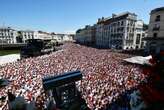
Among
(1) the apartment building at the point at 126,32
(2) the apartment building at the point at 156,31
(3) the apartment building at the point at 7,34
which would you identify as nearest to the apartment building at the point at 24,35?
(3) the apartment building at the point at 7,34

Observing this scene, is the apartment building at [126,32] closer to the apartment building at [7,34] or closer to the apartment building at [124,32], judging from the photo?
the apartment building at [124,32]

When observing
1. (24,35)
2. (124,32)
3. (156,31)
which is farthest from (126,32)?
(24,35)

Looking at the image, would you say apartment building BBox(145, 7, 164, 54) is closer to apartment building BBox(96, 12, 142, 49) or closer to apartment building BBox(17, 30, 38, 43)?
apartment building BBox(96, 12, 142, 49)

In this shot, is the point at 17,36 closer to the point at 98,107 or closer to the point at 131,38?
the point at 131,38

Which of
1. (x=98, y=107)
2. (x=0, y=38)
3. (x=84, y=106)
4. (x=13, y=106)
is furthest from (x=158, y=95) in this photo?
(x=0, y=38)

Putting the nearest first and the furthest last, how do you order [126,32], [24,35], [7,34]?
[126,32] < [7,34] < [24,35]

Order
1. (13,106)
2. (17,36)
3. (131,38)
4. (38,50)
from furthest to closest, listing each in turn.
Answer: (17,36) → (131,38) → (38,50) → (13,106)

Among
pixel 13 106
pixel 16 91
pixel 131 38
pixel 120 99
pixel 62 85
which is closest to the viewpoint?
pixel 62 85

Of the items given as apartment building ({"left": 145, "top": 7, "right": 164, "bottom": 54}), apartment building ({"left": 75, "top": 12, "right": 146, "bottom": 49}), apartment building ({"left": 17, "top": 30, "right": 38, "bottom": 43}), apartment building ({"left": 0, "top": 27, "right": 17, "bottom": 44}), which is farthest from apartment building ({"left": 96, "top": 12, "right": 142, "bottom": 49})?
apartment building ({"left": 0, "top": 27, "right": 17, "bottom": 44})

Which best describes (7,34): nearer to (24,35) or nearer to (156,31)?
(24,35)
